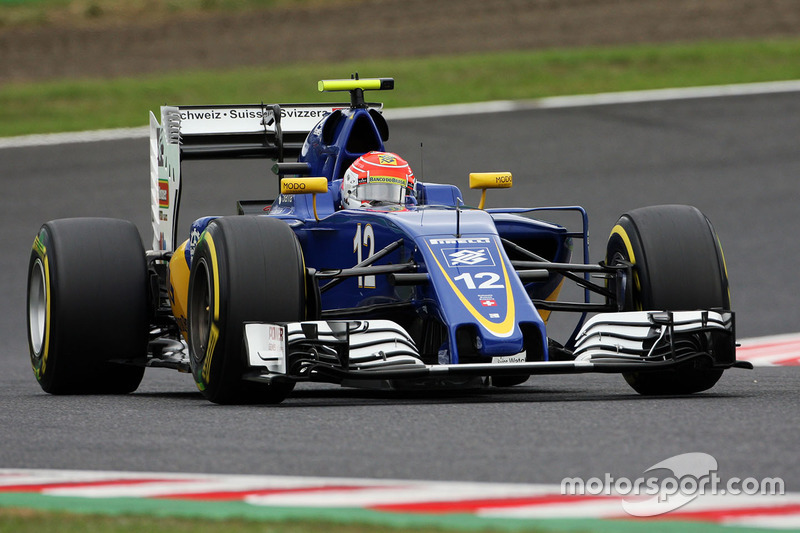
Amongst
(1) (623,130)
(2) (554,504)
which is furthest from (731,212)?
(2) (554,504)

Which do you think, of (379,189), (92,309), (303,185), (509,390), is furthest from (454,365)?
(92,309)

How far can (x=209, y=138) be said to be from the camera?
12008 millimetres

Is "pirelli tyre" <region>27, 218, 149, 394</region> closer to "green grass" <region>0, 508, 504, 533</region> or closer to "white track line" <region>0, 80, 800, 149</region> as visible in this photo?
"green grass" <region>0, 508, 504, 533</region>

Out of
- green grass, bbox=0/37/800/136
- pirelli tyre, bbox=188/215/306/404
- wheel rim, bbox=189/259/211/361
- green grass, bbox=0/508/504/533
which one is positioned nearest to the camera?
green grass, bbox=0/508/504/533

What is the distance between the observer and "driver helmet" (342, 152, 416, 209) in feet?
33.1

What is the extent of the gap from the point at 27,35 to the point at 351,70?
936cm

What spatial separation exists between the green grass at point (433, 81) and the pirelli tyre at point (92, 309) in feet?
46.5

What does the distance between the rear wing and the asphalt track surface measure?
1485mm

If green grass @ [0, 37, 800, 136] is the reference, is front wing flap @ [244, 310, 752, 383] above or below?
below

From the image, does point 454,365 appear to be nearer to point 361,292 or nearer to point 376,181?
point 361,292

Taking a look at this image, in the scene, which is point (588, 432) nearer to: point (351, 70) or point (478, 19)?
point (351, 70)

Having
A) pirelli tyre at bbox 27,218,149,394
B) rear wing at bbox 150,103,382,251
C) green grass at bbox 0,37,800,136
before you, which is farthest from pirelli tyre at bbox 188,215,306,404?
green grass at bbox 0,37,800,136

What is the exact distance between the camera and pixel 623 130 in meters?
23.6

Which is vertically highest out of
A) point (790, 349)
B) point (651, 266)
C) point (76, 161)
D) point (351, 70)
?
point (351, 70)
